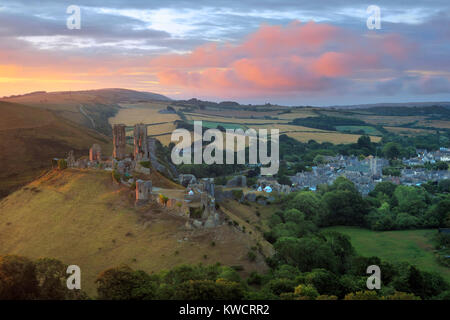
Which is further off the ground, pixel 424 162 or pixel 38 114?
pixel 38 114

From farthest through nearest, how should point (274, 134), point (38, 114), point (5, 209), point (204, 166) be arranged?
point (274, 134), point (38, 114), point (204, 166), point (5, 209)


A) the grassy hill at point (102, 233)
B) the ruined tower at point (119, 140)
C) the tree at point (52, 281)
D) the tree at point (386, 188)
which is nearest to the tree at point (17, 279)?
the tree at point (52, 281)

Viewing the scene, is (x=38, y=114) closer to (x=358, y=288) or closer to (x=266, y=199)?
(x=266, y=199)

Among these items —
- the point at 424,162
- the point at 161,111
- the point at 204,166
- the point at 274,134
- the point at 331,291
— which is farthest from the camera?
the point at 161,111

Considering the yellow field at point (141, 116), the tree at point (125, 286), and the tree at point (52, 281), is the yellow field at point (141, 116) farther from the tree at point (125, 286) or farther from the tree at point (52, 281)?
the tree at point (125, 286)

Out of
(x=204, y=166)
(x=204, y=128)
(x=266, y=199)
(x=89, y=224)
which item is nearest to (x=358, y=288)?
(x=89, y=224)

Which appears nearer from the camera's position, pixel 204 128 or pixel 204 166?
pixel 204 166

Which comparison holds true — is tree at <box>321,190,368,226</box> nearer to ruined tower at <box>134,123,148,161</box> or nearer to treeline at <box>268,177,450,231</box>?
treeline at <box>268,177,450,231</box>
